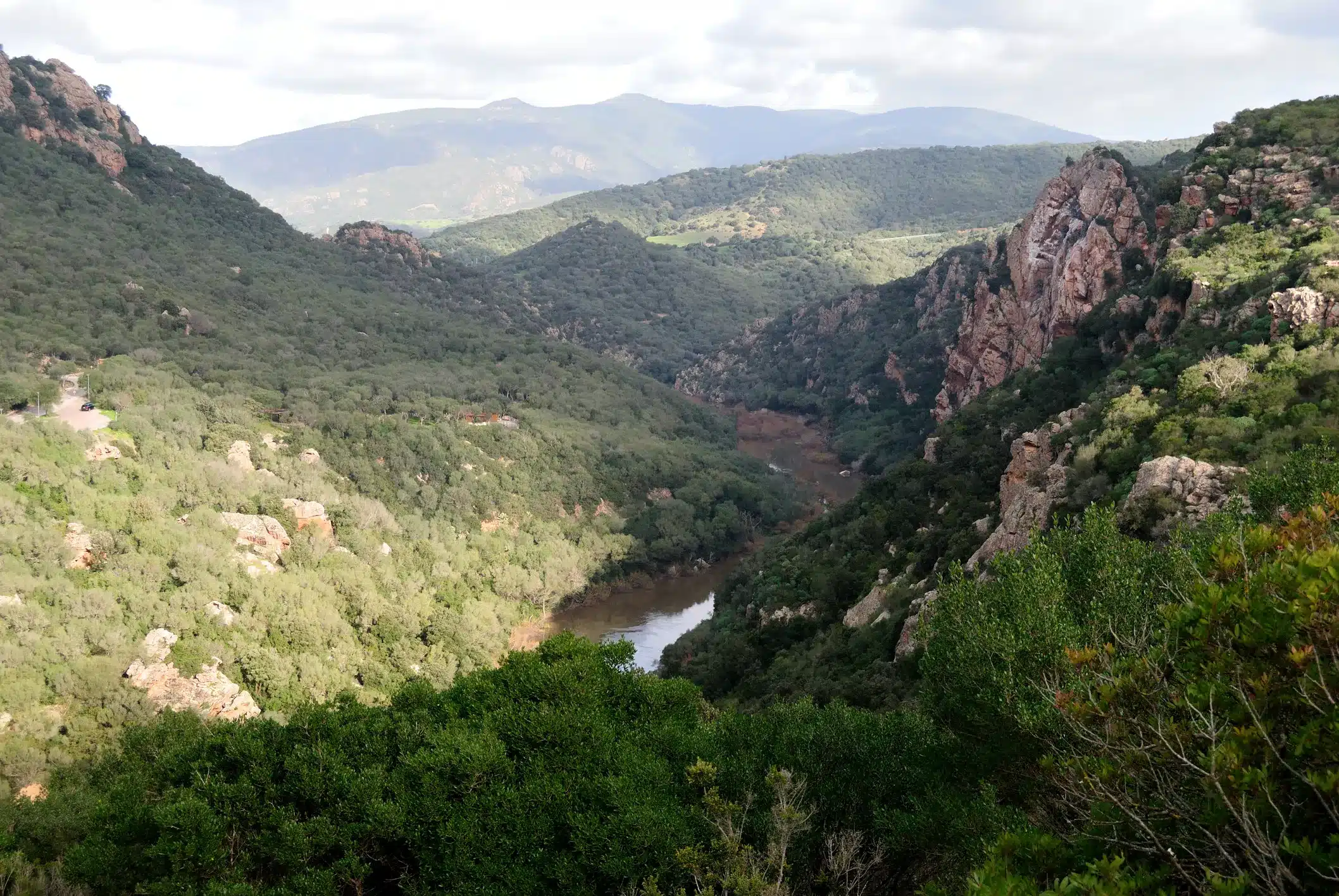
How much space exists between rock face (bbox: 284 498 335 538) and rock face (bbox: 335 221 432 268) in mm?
62291

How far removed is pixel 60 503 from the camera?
3919 cm

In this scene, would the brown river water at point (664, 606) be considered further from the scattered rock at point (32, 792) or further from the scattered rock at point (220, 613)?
the scattered rock at point (32, 792)

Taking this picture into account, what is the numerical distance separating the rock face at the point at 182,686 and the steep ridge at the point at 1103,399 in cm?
2023

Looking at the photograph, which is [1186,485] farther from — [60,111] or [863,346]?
[60,111]

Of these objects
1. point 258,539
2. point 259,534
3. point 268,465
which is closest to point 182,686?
point 258,539

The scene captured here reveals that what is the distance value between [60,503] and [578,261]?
439ft

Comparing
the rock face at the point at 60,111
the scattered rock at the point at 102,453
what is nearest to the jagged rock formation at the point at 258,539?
the scattered rock at the point at 102,453

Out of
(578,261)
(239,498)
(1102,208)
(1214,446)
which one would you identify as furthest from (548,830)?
(578,261)

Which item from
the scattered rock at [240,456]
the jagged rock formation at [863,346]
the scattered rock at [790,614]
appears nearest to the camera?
the scattered rock at [790,614]

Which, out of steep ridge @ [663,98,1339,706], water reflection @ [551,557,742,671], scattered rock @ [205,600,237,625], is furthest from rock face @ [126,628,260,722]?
water reflection @ [551,557,742,671]

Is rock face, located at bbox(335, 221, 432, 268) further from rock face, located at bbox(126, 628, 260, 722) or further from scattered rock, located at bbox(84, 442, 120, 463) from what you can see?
rock face, located at bbox(126, 628, 260, 722)

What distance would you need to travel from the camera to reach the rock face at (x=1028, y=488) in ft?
95.0

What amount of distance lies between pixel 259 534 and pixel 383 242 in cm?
7169

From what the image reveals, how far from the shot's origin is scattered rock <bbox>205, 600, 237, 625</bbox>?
127 ft
